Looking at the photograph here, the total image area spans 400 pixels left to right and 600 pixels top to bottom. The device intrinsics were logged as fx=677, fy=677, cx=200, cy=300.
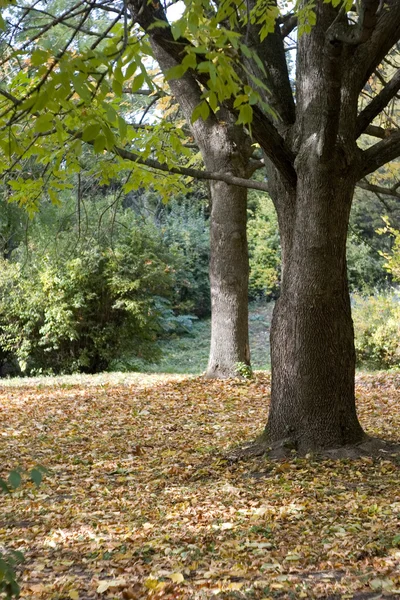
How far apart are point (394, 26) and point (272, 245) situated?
2008 cm

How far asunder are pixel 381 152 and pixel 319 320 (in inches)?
58.5

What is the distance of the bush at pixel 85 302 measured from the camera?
557 inches

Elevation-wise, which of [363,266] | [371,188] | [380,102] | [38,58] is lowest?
[38,58]

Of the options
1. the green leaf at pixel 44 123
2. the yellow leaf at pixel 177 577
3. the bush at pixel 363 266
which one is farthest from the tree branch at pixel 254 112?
the bush at pixel 363 266

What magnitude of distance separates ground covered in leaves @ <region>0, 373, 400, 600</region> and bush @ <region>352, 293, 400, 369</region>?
5953 millimetres

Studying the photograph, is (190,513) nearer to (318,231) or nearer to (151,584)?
(151,584)

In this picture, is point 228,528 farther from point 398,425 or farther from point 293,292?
point 398,425

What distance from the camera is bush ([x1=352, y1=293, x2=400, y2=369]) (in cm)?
1398

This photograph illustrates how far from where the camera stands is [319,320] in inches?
219

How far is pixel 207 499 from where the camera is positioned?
4.72 meters

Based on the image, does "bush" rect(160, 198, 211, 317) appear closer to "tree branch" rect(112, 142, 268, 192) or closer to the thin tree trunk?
the thin tree trunk

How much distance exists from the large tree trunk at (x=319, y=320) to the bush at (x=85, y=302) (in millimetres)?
8515

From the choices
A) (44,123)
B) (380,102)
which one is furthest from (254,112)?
(44,123)

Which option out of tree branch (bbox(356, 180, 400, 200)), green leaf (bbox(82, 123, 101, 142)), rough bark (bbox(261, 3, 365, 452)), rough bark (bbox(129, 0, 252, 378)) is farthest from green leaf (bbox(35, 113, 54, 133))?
rough bark (bbox(129, 0, 252, 378))
